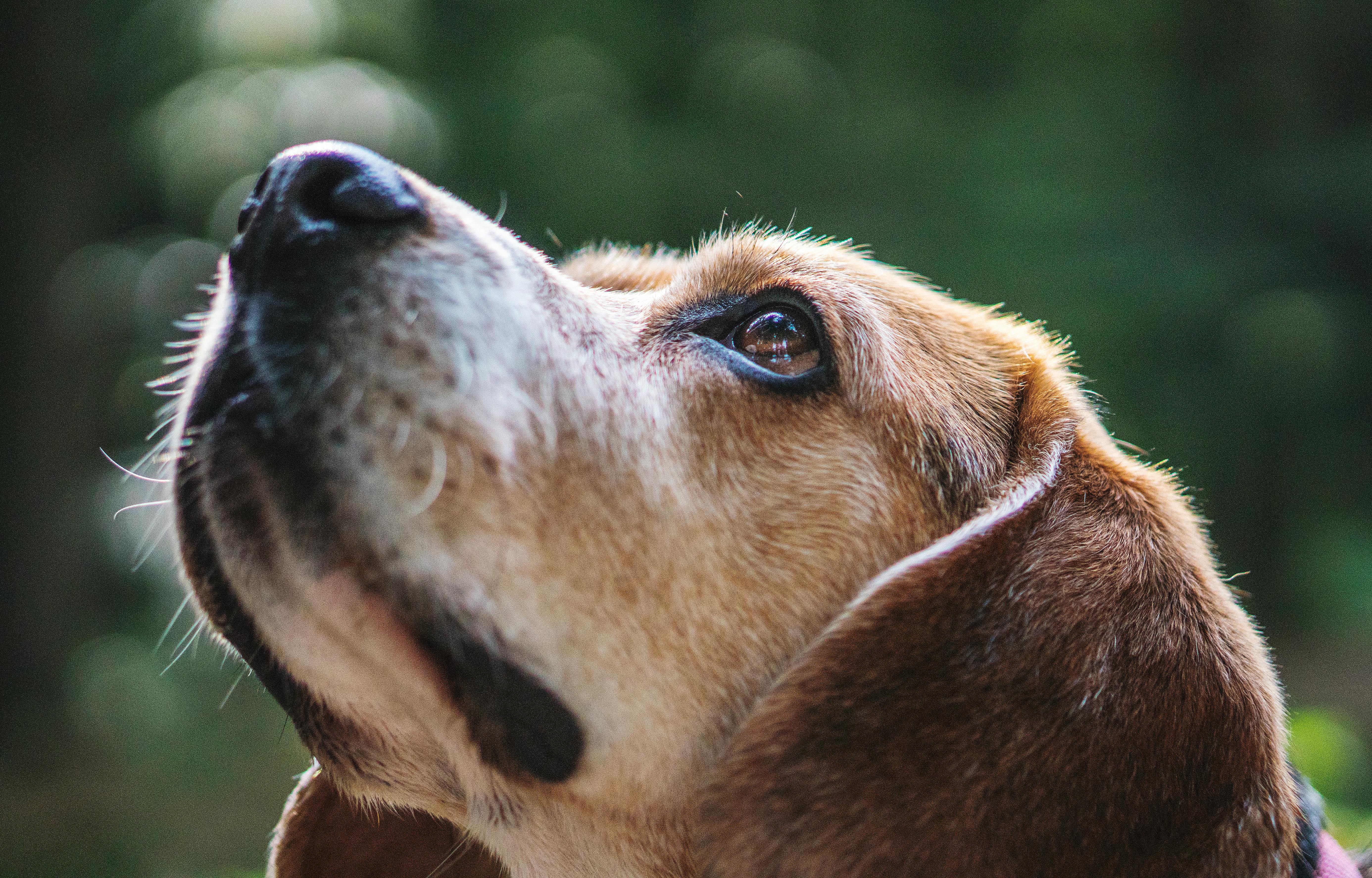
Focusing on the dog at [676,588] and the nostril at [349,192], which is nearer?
the dog at [676,588]

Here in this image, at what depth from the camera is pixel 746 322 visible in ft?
8.56

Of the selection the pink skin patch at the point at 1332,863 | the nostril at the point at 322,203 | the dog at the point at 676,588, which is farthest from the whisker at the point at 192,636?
the pink skin patch at the point at 1332,863

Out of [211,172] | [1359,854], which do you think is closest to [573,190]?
[211,172]

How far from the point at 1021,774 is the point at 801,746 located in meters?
0.40

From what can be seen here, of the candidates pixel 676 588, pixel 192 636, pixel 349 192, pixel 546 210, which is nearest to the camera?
pixel 349 192

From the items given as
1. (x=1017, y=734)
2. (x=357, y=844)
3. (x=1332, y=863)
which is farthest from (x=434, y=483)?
(x=1332, y=863)

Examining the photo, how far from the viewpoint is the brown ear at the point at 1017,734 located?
194cm

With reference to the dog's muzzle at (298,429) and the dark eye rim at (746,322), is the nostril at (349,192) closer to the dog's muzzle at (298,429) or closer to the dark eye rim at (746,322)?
the dog's muzzle at (298,429)

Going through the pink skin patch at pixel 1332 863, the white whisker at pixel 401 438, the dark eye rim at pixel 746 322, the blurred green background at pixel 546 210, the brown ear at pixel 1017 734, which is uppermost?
the dark eye rim at pixel 746 322

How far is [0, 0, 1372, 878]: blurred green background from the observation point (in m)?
8.48

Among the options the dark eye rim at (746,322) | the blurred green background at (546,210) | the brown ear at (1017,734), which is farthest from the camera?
the blurred green background at (546,210)

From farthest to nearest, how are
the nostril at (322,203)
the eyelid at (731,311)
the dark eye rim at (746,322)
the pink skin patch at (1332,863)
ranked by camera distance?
the eyelid at (731,311), the dark eye rim at (746,322), the pink skin patch at (1332,863), the nostril at (322,203)

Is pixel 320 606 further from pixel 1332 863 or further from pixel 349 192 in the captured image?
pixel 1332 863

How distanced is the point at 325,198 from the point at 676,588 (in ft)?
3.49
